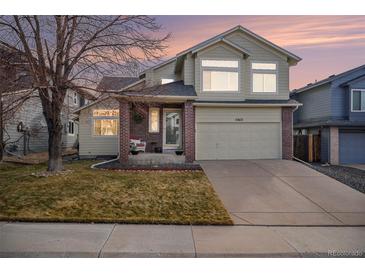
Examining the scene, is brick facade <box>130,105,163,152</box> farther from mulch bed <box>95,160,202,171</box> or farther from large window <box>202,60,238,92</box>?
large window <box>202,60,238,92</box>

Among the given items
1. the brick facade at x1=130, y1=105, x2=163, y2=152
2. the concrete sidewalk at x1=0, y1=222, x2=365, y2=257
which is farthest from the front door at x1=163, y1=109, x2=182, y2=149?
the concrete sidewalk at x1=0, y1=222, x2=365, y2=257

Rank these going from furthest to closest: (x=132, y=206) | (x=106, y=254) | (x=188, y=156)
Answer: (x=188, y=156) < (x=132, y=206) < (x=106, y=254)

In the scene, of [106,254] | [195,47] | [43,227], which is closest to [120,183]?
[43,227]

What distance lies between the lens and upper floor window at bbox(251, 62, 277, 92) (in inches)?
580

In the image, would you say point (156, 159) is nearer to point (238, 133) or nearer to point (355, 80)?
point (238, 133)

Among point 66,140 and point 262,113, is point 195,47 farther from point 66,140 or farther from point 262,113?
point 66,140

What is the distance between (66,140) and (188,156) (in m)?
15.1

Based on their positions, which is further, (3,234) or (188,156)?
(188,156)

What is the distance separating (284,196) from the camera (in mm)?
→ 8398

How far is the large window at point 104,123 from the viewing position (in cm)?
1694

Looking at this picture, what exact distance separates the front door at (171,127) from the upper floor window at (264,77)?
457 centimetres

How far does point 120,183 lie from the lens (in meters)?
9.09

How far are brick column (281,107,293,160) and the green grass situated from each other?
21.1 ft

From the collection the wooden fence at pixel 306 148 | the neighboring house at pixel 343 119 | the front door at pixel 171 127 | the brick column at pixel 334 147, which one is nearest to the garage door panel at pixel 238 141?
the front door at pixel 171 127
